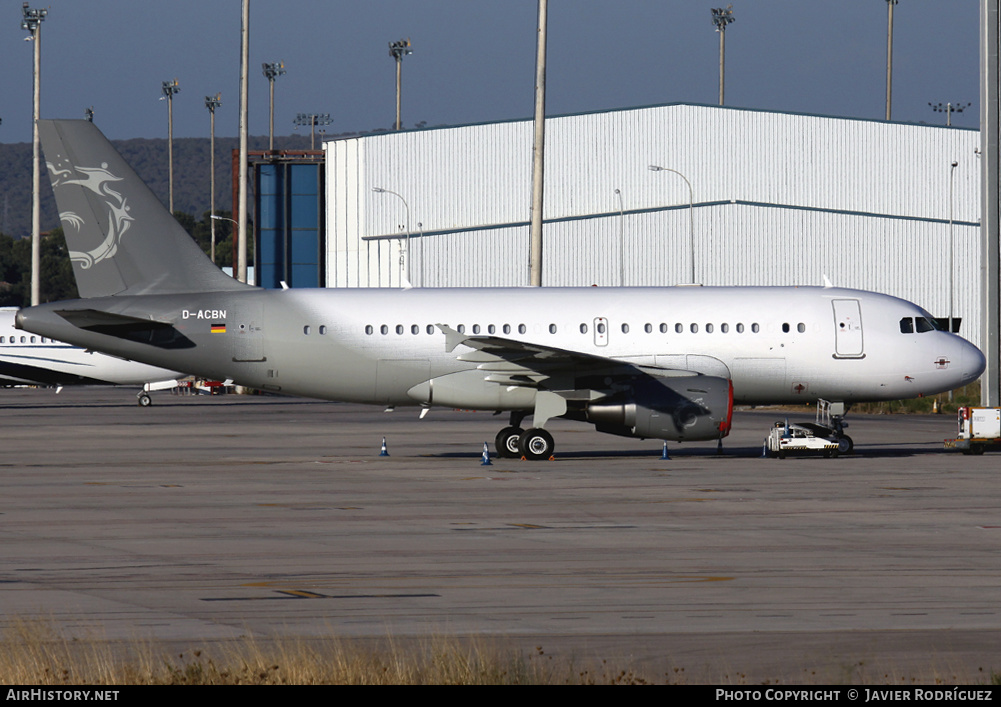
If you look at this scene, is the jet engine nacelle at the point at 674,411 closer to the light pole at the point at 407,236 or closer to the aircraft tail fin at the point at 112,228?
the aircraft tail fin at the point at 112,228

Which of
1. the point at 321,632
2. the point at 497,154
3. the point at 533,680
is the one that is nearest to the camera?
the point at 533,680

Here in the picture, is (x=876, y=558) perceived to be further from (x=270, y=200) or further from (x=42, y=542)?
(x=270, y=200)

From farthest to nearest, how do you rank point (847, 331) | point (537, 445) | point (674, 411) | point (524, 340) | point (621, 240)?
point (621, 240)
point (847, 331)
point (524, 340)
point (537, 445)
point (674, 411)

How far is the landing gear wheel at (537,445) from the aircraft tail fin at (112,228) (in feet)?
25.6

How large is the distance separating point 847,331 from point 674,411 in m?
5.19

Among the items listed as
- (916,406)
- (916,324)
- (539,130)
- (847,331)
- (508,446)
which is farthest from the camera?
(916,406)

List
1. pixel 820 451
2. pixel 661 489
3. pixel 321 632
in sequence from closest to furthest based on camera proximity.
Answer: pixel 321 632 → pixel 661 489 → pixel 820 451

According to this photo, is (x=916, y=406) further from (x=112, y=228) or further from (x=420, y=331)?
(x=112, y=228)

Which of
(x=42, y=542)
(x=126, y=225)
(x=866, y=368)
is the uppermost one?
(x=126, y=225)

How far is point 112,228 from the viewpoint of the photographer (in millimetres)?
32000

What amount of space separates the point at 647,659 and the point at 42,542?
10.3 m

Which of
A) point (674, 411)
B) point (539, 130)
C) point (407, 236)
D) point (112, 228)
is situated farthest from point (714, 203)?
point (112, 228)

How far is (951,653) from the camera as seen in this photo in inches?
435

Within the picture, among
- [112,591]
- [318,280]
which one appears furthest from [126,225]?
[318,280]
